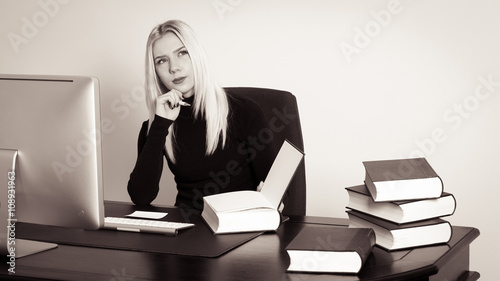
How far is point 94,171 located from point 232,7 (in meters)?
1.89

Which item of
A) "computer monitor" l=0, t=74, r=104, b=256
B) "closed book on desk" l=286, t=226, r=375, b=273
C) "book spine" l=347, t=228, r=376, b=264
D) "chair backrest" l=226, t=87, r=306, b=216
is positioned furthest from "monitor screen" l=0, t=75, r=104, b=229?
"chair backrest" l=226, t=87, r=306, b=216

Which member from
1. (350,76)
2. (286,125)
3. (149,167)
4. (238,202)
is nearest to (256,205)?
(238,202)

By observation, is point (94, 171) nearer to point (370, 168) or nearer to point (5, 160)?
point (5, 160)

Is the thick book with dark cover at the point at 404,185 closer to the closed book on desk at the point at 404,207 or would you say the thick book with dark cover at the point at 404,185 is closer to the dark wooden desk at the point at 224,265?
the closed book on desk at the point at 404,207

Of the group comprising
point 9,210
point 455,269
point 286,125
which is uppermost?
point 286,125

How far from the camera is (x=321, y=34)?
10.1 ft

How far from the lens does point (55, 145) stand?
5.02 ft

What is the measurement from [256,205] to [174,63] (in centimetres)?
79

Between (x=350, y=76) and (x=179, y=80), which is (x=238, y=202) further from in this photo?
(x=350, y=76)

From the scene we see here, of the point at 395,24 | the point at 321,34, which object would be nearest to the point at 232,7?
the point at 321,34

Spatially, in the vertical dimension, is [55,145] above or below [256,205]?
above

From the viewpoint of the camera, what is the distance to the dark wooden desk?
138 centimetres

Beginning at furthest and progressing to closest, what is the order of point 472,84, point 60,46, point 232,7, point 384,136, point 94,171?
point 60,46, point 232,7, point 384,136, point 472,84, point 94,171

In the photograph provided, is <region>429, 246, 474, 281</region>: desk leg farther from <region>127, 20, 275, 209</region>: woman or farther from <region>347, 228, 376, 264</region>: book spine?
<region>127, 20, 275, 209</region>: woman
